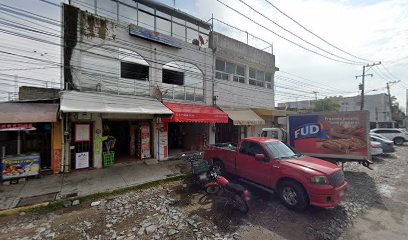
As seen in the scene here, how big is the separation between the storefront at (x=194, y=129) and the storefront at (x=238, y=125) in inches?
36.8

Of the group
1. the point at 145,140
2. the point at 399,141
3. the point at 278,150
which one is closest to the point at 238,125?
the point at 145,140

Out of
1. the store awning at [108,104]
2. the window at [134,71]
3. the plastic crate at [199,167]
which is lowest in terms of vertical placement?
the plastic crate at [199,167]

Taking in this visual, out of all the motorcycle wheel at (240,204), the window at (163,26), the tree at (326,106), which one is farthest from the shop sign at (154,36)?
the tree at (326,106)

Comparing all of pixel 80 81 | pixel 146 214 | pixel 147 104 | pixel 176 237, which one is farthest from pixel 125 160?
pixel 176 237

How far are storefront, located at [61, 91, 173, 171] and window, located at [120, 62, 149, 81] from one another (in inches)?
50.7

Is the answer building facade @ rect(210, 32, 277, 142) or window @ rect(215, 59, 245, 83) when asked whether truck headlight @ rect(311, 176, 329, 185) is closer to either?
building facade @ rect(210, 32, 277, 142)

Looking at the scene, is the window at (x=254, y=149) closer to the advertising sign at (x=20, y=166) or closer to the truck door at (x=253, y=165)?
the truck door at (x=253, y=165)

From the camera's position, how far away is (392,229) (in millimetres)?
4547

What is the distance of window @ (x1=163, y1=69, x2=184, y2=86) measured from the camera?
466 inches

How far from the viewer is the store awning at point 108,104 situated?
762 cm

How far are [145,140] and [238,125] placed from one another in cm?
739

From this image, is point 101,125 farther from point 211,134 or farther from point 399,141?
point 399,141

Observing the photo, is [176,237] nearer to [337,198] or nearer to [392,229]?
[337,198]

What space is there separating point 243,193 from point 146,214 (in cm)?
276
